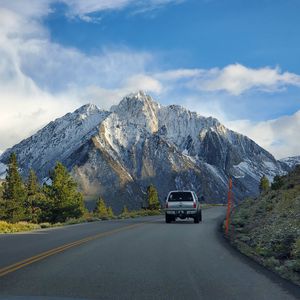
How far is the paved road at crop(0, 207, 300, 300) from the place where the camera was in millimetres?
8477

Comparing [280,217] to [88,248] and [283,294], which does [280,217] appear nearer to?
[88,248]

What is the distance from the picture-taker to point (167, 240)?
18.1 m

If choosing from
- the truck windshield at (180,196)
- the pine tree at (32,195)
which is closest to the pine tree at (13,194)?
the pine tree at (32,195)

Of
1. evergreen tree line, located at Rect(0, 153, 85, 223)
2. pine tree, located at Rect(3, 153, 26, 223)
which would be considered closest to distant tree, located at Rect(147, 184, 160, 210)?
evergreen tree line, located at Rect(0, 153, 85, 223)

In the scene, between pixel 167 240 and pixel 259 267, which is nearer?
pixel 259 267

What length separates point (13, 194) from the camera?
75062 mm

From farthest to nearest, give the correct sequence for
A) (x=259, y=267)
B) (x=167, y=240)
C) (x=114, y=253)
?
1. (x=167, y=240)
2. (x=114, y=253)
3. (x=259, y=267)

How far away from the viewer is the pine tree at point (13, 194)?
73.9 meters

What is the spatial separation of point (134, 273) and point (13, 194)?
222ft

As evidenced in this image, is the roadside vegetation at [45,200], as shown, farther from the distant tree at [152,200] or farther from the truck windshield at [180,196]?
the truck windshield at [180,196]

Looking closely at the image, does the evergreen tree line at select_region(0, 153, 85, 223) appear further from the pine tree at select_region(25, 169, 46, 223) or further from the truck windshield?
the truck windshield

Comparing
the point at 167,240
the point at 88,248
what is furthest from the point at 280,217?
the point at 88,248

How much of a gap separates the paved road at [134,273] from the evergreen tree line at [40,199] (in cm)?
4868

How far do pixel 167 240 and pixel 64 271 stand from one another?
780 centimetres
